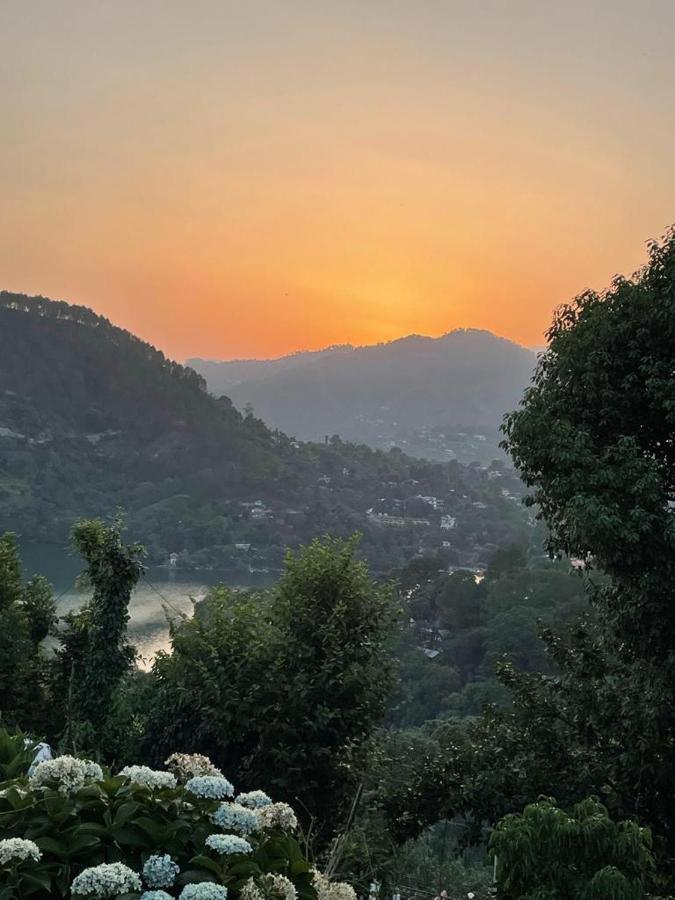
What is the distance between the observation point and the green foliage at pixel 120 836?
1713 mm

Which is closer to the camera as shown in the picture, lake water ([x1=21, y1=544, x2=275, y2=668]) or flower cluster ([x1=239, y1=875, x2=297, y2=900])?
flower cluster ([x1=239, y1=875, x2=297, y2=900])

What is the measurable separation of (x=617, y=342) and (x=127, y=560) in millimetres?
4880

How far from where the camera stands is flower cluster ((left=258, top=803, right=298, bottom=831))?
2.03 m

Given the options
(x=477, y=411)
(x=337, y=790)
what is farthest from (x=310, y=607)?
(x=477, y=411)

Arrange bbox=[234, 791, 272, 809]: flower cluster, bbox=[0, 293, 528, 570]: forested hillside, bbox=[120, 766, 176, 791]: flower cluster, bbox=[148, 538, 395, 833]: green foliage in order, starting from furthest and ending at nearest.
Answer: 1. bbox=[0, 293, 528, 570]: forested hillside
2. bbox=[148, 538, 395, 833]: green foliage
3. bbox=[234, 791, 272, 809]: flower cluster
4. bbox=[120, 766, 176, 791]: flower cluster

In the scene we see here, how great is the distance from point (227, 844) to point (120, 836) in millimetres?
262

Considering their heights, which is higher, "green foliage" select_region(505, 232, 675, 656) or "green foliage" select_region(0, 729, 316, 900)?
"green foliage" select_region(505, 232, 675, 656)

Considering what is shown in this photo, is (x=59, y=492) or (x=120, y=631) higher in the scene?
(x=59, y=492)

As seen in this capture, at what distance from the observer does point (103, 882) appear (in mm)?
1576

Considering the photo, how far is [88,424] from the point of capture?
62.5 metres

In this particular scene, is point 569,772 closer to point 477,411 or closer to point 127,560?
point 127,560

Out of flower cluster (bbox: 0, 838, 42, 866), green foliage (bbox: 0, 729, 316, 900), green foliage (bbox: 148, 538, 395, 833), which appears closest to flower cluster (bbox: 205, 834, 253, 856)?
green foliage (bbox: 0, 729, 316, 900)

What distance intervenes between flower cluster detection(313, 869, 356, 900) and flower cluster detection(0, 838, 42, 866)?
26.9 inches

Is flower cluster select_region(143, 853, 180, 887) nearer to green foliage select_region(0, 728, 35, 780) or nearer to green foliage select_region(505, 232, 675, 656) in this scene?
green foliage select_region(0, 728, 35, 780)
